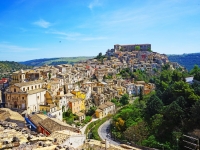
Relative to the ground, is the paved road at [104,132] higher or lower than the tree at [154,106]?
lower

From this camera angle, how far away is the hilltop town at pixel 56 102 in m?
19.1

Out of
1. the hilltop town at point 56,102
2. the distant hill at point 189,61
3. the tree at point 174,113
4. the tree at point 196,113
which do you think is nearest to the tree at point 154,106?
the tree at point 174,113

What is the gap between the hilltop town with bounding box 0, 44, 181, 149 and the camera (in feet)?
62.8

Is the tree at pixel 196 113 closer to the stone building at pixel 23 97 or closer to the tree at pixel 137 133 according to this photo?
the tree at pixel 137 133

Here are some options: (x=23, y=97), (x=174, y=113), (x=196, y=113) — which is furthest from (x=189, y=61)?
(x=23, y=97)

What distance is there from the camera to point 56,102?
4262 cm

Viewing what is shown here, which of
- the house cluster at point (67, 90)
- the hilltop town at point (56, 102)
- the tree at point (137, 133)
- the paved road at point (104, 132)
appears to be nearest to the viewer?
the hilltop town at point (56, 102)

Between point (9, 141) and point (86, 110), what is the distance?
3780 cm

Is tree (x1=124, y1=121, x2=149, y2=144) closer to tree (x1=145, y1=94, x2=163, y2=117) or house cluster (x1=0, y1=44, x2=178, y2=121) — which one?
tree (x1=145, y1=94, x2=163, y2=117)

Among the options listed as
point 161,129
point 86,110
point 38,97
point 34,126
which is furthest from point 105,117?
point 34,126

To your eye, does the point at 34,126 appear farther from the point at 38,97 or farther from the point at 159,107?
the point at 159,107

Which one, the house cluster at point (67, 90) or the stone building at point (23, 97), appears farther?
the house cluster at point (67, 90)

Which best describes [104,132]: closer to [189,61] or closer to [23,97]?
[23,97]

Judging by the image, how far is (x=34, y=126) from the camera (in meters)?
29.1
